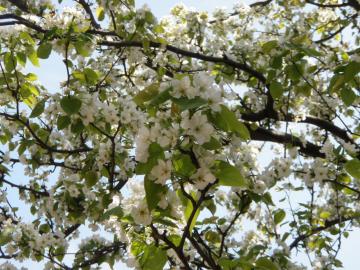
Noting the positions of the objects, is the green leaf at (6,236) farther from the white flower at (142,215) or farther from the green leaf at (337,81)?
the green leaf at (337,81)

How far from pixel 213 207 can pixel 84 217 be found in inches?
64.6

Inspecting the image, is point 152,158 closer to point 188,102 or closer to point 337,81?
point 188,102

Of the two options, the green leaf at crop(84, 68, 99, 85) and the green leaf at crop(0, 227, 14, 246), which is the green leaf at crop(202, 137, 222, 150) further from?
the green leaf at crop(0, 227, 14, 246)

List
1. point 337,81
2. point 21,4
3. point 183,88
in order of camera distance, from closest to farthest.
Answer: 1. point 183,88
2. point 337,81
3. point 21,4

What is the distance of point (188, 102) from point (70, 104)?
1540 mm

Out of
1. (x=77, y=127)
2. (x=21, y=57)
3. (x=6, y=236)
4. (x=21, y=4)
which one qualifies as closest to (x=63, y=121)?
(x=77, y=127)

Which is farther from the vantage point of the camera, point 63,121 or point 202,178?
point 63,121

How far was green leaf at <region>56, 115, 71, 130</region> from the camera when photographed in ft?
10.4

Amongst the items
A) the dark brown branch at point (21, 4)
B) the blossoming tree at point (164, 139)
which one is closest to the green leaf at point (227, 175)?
the blossoming tree at point (164, 139)

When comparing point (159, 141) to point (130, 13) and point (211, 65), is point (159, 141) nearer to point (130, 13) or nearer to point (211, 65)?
point (130, 13)

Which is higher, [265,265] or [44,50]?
[44,50]

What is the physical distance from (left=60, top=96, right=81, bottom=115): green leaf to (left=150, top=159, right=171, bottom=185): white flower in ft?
4.70

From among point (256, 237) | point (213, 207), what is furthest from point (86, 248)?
point (213, 207)

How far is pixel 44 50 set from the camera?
134 inches
